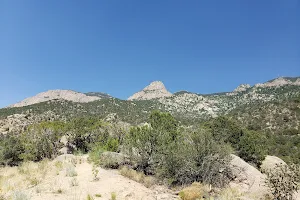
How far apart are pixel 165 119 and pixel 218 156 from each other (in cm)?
1418

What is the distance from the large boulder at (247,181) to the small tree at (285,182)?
3.34ft

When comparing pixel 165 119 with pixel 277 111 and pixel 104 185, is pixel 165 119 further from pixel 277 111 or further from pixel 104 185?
pixel 277 111

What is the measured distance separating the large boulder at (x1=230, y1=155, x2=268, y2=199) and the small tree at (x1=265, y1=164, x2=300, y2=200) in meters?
1.02

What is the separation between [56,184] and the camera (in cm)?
1041

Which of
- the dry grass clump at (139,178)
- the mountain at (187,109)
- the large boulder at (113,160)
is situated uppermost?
the mountain at (187,109)

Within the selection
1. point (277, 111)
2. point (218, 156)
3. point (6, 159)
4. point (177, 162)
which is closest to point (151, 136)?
point (177, 162)

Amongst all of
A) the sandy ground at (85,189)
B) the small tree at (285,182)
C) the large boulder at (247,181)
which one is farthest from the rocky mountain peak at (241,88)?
the sandy ground at (85,189)

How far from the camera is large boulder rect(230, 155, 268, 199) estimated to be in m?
11.7

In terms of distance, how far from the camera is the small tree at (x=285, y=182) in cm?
1004

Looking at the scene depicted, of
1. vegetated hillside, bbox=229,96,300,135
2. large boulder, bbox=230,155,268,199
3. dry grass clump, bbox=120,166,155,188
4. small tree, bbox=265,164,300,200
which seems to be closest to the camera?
small tree, bbox=265,164,300,200

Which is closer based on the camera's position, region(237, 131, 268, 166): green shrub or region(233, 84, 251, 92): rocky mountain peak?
region(237, 131, 268, 166): green shrub

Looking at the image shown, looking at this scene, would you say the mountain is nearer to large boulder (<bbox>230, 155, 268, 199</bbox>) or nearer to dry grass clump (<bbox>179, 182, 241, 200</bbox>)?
large boulder (<bbox>230, 155, 268, 199</bbox>)

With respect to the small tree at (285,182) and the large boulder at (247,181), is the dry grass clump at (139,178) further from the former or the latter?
the small tree at (285,182)

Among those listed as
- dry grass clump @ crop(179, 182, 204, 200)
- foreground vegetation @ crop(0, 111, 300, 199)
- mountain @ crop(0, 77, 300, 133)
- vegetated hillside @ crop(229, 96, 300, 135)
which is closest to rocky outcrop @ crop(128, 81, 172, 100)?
mountain @ crop(0, 77, 300, 133)
